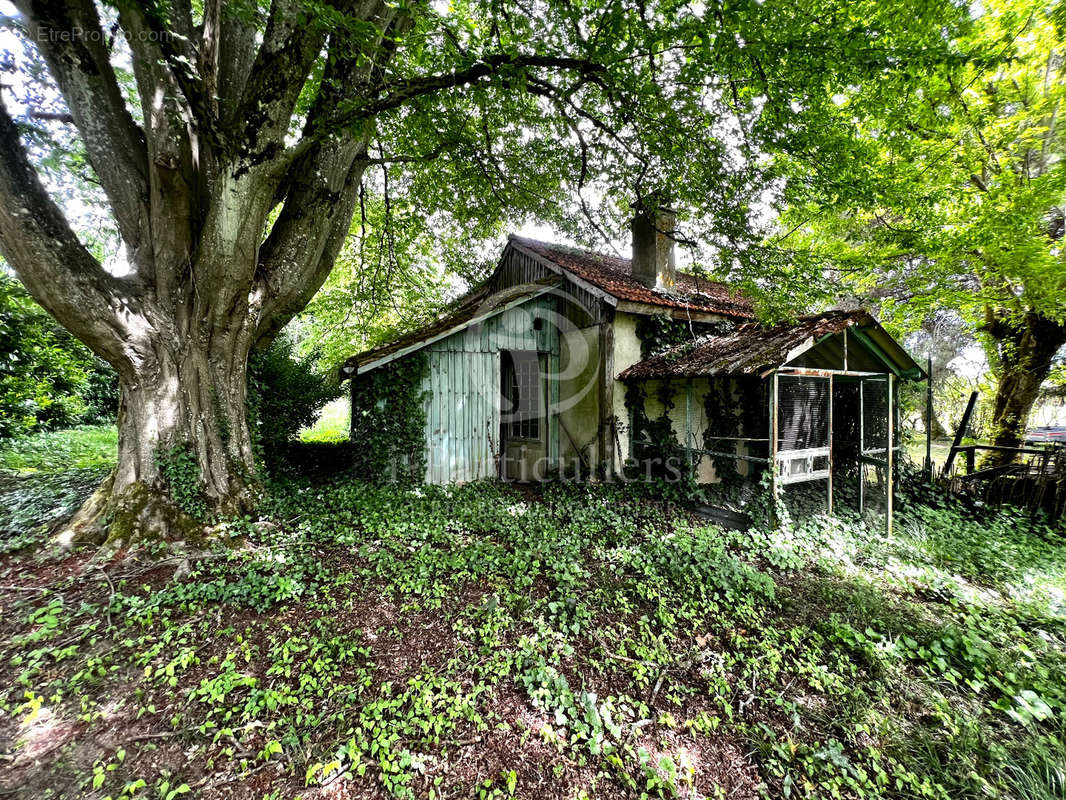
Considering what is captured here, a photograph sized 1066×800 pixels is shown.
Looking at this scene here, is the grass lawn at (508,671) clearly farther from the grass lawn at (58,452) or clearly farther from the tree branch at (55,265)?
the grass lawn at (58,452)

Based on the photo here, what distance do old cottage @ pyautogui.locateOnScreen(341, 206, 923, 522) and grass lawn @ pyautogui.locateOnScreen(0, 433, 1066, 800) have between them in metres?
2.54

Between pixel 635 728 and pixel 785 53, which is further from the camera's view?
pixel 785 53

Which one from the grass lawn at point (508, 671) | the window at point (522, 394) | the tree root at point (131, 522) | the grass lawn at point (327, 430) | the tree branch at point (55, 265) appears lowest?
the grass lawn at point (508, 671)

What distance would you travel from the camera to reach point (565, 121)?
5824 millimetres

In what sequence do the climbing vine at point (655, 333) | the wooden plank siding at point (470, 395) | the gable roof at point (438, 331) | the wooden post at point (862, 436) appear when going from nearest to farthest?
the gable roof at point (438, 331) < the wooden post at point (862, 436) < the wooden plank siding at point (470, 395) < the climbing vine at point (655, 333)

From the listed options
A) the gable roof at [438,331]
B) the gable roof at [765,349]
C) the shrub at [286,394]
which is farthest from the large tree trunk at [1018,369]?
the shrub at [286,394]

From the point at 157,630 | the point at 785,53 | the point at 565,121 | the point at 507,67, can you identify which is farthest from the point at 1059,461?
the point at 157,630

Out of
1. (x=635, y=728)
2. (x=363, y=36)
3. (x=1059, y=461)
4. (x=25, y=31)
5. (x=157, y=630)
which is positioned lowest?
(x=635, y=728)

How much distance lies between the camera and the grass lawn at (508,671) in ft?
7.34

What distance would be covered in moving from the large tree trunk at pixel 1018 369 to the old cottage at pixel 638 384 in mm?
3058

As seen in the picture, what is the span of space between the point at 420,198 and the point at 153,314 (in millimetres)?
5495

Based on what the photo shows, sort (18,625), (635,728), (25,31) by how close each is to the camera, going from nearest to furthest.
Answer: (635,728), (18,625), (25,31)

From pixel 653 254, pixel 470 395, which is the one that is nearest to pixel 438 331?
pixel 470 395

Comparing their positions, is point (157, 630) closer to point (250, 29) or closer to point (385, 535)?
point (385, 535)
